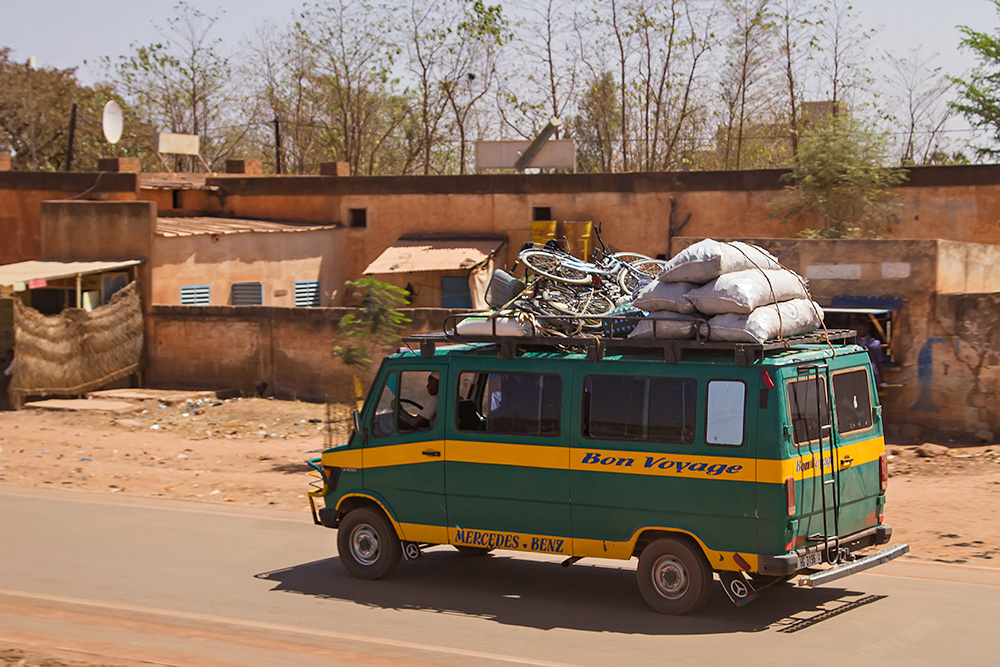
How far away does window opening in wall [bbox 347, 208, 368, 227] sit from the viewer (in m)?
28.6

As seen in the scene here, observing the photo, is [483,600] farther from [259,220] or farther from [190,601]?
[259,220]

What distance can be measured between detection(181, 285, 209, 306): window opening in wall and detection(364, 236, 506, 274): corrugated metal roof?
3.73 m

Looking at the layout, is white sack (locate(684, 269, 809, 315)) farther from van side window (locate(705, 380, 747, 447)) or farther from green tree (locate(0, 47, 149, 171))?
green tree (locate(0, 47, 149, 171))

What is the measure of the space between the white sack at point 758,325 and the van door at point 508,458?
1.31 metres

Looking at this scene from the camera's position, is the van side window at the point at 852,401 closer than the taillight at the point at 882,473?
Yes

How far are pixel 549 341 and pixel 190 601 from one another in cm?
360

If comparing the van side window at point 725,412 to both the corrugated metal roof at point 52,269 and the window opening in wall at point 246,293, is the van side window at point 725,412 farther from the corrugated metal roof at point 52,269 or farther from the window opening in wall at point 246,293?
the window opening in wall at point 246,293

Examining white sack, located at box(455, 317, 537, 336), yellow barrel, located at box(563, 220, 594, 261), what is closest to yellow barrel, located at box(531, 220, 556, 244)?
yellow barrel, located at box(563, 220, 594, 261)

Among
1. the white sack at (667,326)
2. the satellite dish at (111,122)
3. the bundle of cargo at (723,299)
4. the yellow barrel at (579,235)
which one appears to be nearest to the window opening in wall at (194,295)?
the yellow barrel at (579,235)

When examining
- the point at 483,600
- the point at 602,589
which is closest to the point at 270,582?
the point at 483,600

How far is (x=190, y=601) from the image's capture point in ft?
29.1

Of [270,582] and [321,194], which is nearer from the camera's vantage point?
[270,582]

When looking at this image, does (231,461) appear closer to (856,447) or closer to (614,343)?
(614,343)

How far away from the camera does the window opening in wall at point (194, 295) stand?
24500mm
